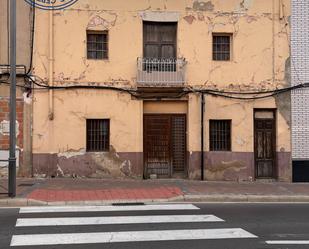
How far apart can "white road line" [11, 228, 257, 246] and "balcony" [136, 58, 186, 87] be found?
8858 millimetres

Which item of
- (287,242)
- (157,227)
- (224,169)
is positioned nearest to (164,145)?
(224,169)

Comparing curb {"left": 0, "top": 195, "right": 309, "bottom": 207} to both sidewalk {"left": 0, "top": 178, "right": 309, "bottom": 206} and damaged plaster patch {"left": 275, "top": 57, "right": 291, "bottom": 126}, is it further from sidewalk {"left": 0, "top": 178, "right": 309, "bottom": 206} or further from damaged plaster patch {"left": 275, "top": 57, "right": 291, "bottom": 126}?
damaged plaster patch {"left": 275, "top": 57, "right": 291, "bottom": 126}

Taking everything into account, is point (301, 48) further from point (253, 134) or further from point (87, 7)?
point (87, 7)

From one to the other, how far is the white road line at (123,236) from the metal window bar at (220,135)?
29.8 ft

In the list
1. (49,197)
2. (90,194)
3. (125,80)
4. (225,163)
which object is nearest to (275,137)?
(225,163)

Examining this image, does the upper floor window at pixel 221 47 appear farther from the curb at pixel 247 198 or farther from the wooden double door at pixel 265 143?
the curb at pixel 247 198

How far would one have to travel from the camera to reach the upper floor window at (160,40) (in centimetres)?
1759

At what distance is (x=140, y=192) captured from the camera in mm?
13953

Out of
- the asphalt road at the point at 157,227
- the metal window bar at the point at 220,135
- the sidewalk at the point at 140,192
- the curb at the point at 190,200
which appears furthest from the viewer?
the metal window bar at the point at 220,135

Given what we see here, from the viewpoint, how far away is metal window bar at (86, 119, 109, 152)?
17.3 meters

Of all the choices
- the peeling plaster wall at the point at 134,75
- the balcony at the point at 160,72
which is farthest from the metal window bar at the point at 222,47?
the balcony at the point at 160,72

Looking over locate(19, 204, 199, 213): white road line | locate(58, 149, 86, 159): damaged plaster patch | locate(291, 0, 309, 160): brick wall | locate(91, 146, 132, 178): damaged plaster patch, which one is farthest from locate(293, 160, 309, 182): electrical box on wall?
locate(58, 149, 86, 159): damaged plaster patch

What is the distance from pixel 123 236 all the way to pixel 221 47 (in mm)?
11163

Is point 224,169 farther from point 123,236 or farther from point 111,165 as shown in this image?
point 123,236
